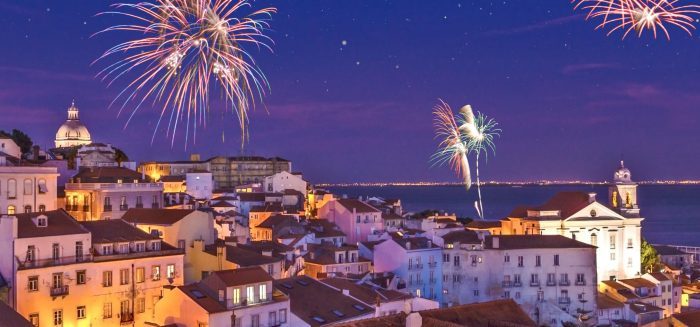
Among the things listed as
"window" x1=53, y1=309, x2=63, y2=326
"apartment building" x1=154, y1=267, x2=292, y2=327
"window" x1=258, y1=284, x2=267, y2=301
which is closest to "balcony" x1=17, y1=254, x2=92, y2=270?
"window" x1=53, y1=309, x2=63, y2=326

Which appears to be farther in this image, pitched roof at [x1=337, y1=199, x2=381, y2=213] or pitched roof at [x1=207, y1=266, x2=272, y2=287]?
pitched roof at [x1=337, y1=199, x2=381, y2=213]

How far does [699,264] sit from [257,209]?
48.2 meters

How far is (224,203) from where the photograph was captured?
80750mm

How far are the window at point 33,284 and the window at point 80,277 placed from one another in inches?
70.3

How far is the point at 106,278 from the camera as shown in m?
35.6

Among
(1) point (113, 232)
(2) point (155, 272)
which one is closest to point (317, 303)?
(2) point (155, 272)

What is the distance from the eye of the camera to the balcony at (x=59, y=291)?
33406 mm

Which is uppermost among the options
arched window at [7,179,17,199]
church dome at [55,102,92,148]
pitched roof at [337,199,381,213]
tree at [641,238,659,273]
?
church dome at [55,102,92,148]

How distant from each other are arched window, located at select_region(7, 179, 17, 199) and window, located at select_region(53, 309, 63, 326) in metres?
13.1

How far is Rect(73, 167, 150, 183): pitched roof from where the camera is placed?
5137 centimetres

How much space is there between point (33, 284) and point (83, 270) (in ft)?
7.66

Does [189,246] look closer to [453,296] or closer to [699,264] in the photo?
[453,296]

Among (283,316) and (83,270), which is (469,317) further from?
(83,270)

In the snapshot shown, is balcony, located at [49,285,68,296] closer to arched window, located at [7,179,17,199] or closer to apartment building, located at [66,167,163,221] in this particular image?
arched window, located at [7,179,17,199]
